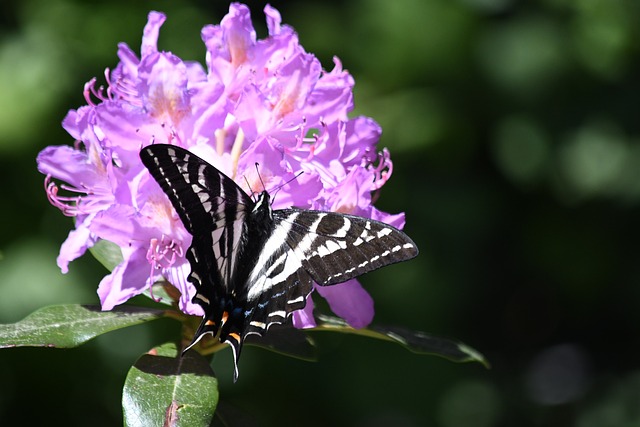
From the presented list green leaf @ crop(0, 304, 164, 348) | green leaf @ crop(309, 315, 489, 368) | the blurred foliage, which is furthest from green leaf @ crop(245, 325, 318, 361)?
the blurred foliage

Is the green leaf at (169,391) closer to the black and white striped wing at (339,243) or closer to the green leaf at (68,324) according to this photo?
the green leaf at (68,324)

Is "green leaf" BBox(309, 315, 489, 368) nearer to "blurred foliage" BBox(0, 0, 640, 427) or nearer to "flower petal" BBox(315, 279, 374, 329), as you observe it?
"flower petal" BBox(315, 279, 374, 329)

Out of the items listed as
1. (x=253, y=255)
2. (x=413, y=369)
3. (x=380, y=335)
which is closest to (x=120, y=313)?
(x=253, y=255)

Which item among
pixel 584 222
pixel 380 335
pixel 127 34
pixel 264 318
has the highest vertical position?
pixel 127 34

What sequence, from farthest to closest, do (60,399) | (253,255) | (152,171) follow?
(60,399) < (253,255) < (152,171)

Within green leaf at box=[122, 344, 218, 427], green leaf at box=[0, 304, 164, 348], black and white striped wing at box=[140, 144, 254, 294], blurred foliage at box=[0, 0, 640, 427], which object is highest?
black and white striped wing at box=[140, 144, 254, 294]

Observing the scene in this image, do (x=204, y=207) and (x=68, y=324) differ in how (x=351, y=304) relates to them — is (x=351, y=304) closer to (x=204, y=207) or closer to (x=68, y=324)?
(x=204, y=207)

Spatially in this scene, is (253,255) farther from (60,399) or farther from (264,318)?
(60,399)
